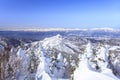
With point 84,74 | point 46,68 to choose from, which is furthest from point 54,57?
point 84,74

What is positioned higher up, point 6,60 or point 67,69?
point 6,60

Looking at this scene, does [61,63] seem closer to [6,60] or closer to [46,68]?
[46,68]

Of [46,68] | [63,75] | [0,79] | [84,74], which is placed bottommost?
[63,75]

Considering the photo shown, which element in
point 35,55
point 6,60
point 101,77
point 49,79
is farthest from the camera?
point 35,55

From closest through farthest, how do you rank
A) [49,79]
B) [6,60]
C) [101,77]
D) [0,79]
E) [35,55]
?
[101,77], [0,79], [6,60], [49,79], [35,55]

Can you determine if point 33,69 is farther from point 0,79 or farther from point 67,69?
point 0,79

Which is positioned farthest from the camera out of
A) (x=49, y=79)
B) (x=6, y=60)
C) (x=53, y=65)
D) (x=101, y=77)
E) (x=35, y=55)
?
(x=35, y=55)

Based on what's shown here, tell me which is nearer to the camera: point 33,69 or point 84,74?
point 84,74

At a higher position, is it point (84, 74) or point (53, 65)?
point (84, 74)

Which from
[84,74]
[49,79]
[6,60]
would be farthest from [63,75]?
[84,74]
